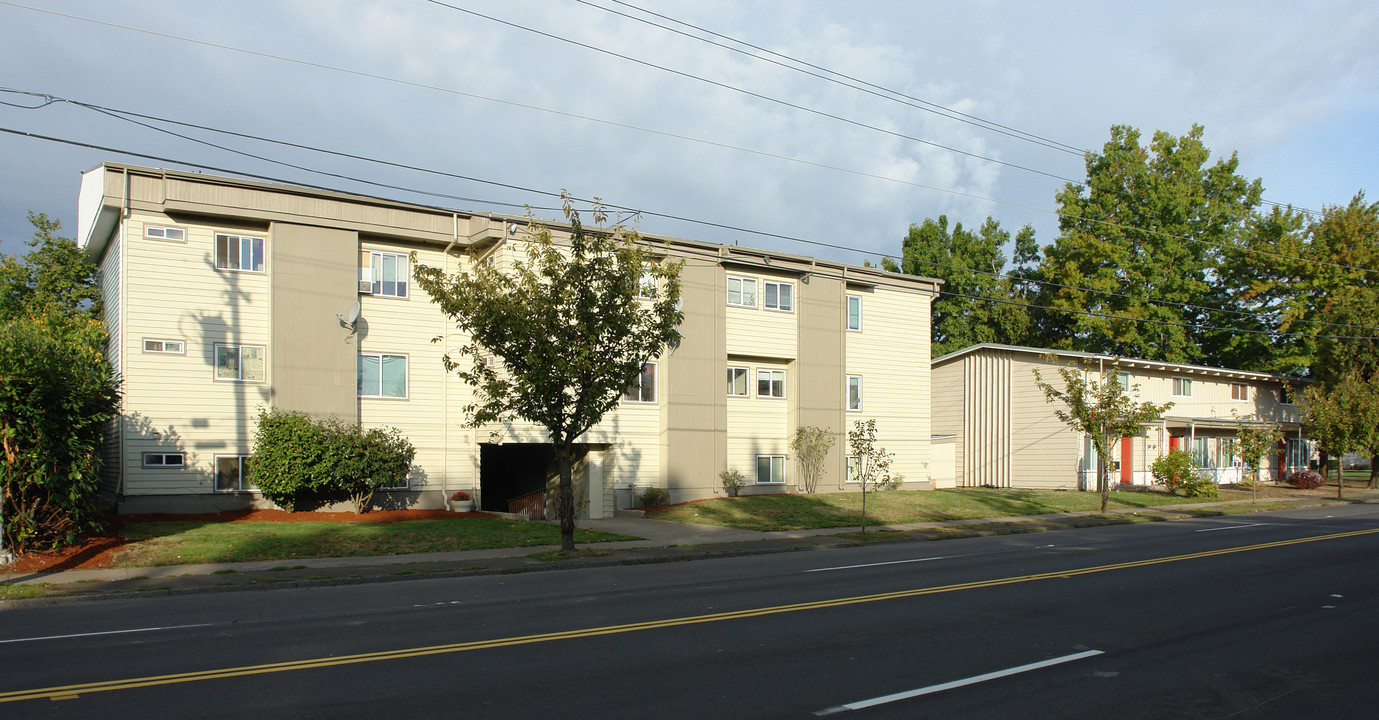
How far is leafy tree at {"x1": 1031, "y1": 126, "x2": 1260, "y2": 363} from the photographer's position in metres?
48.8

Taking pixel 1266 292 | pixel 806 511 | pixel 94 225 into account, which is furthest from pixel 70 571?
pixel 1266 292

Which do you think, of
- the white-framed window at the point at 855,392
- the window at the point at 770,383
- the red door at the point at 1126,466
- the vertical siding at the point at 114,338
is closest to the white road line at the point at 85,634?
the vertical siding at the point at 114,338

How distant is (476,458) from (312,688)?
65.4 ft

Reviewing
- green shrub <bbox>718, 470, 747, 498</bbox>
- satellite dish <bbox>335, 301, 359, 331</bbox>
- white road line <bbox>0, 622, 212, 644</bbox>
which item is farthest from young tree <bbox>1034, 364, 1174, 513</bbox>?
white road line <bbox>0, 622, 212, 644</bbox>

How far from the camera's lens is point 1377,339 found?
42.7 meters

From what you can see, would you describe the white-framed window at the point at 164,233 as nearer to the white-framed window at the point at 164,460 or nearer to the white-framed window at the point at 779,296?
the white-framed window at the point at 164,460

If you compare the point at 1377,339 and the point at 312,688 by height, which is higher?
the point at 1377,339

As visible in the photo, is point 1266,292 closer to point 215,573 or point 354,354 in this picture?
point 354,354

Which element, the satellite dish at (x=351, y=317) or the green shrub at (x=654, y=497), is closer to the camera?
the satellite dish at (x=351, y=317)

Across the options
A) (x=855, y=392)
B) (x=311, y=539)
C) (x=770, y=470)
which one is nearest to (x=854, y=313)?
(x=855, y=392)

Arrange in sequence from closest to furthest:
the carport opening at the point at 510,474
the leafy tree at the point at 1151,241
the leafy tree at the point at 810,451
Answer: the leafy tree at the point at 810,451 → the carport opening at the point at 510,474 → the leafy tree at the point at 1151,241

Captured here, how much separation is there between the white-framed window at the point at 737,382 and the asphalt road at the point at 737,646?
622 inches

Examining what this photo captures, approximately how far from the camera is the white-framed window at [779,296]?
31328 millimetres

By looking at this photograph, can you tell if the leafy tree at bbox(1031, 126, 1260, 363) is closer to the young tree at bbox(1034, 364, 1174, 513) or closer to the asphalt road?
the young tree at bbox(1034, 364, 1174, 513)
